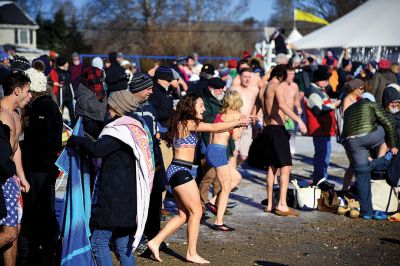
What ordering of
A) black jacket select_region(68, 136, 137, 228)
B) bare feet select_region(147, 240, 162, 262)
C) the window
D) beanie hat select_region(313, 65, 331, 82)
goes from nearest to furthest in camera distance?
black jacket select_region(68, 136, 137, 228) → bare feet select_region(147, 240, 162, 262) → beanie hat select_region(313, 65, 331, 82) → the window

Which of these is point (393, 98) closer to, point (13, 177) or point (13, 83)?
point (13, 83)

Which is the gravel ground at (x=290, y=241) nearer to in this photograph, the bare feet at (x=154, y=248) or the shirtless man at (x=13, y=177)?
the bare feet at (x=154, y=248)

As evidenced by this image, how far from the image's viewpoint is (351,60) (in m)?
19.9

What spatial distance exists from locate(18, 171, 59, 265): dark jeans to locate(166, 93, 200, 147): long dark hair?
1.21 m

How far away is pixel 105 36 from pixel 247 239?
1886 inches

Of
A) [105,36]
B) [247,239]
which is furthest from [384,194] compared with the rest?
[105,36]

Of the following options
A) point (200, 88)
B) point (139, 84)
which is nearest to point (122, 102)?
point (139, 84)

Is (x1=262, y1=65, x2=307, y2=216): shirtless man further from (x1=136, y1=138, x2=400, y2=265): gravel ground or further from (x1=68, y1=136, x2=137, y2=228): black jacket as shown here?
(x1=68, y1=136, x2=137, y2=228): black jacket

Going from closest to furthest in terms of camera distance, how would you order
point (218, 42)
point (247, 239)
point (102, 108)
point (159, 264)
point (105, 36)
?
point (102, 108) → point (159, 264) → point (247, 239) → point (218, 42) → point (105, 36)

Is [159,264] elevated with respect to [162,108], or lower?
lower

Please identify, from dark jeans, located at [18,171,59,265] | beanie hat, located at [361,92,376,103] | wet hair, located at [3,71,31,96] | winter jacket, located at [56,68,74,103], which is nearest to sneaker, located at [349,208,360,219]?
beanie hat, located at [361,92,376,103]

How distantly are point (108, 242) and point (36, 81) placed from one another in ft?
6.04

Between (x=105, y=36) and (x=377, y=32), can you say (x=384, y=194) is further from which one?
(x=105, y=36)

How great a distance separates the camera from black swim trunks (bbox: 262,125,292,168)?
28.2ft
